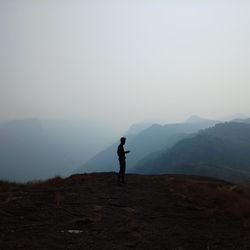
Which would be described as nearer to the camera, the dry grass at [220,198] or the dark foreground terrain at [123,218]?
the dark foreground terrain at [123,218]

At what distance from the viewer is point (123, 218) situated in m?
16.0

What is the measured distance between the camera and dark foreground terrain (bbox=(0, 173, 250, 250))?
12795mm

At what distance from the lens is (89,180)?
2745cm

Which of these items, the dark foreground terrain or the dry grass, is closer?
the dark foreground terrain

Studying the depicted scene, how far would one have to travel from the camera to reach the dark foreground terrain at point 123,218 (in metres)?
12.8

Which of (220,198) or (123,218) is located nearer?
(123,218)

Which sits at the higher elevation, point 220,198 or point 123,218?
point 220,198

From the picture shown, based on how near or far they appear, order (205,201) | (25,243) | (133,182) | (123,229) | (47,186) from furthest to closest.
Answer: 1. (133,182)
2. (47,186)
3. (205,201)
4. (123,229)
5. (25,243)

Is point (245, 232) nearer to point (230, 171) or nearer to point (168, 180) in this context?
point (168, 180)

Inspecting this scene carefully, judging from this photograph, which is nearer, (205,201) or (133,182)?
(205,201)

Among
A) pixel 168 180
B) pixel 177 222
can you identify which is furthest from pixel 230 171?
pixel 177 222

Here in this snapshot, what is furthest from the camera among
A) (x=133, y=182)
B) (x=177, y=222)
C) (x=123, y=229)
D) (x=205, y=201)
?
(x=133, y=182)

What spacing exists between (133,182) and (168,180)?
242cm

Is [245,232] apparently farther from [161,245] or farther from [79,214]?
[79,214]
